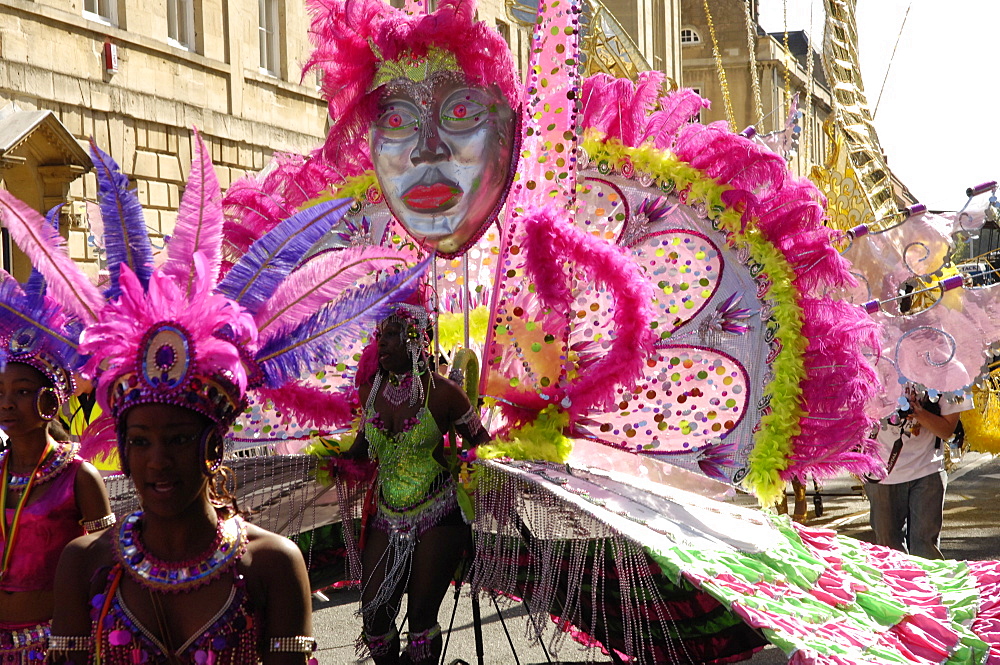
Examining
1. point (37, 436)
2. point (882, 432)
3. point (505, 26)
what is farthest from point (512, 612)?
point (505, 26)

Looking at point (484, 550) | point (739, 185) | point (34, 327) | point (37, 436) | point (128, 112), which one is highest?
point (128, 112)

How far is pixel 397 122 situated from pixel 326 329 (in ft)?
7.98

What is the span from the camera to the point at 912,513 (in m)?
6.53

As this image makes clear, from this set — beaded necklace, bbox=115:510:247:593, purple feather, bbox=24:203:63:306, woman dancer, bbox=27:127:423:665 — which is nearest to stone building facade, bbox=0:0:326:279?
purple feather, bbox=24:203:63:306

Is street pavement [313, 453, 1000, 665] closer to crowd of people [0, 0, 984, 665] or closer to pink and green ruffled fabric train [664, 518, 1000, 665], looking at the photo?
crowd of people [0, 0, 984, 665]

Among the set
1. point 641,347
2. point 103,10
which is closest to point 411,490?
point 641,347

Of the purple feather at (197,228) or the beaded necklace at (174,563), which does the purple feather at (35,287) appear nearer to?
the purple feather at (197,228)

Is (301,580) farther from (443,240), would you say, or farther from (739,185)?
(739,185)

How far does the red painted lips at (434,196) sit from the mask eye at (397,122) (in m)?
0.23

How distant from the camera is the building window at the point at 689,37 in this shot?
148 feet

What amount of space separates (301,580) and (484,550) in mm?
2335

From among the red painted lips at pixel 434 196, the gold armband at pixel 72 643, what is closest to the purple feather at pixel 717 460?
the red painted lips at pixel 434 196

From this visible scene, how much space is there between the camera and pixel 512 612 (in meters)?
7.25

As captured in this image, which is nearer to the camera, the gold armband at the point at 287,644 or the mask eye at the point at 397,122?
the gold armband at the point at 287,644
